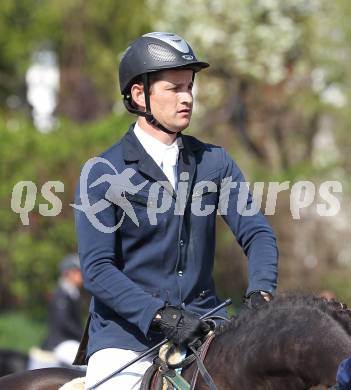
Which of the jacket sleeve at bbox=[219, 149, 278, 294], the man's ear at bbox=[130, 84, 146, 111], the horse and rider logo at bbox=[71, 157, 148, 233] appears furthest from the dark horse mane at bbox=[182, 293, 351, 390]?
the man's ear at bbox=[130, 84, 146, 111]

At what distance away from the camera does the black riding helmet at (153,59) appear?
521cm

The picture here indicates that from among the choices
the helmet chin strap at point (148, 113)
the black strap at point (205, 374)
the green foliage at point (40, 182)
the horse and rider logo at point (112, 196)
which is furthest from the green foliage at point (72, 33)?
the black strap at point (205, 374)

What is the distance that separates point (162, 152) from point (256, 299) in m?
0.90

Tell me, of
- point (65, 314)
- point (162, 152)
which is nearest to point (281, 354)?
point (162, 152)

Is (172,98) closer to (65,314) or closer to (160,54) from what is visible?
(160,54)

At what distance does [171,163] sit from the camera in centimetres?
538

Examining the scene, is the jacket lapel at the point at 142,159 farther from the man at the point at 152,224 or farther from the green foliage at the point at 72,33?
the green foliage at the point at 72,33

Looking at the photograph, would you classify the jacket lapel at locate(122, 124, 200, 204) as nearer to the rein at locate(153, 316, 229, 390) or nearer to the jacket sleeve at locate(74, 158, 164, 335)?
the jacket sleeve at locate(74, 158, 164, 335)

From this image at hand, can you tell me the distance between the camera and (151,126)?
5.40 m

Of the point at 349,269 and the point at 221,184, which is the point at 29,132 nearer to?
the point at 349,269

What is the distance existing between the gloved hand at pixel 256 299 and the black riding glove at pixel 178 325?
235 millimetres

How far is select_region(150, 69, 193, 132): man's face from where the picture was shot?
529cm

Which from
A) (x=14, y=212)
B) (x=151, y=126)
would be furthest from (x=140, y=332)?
(x=14, y=212)

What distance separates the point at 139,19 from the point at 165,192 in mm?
22317
